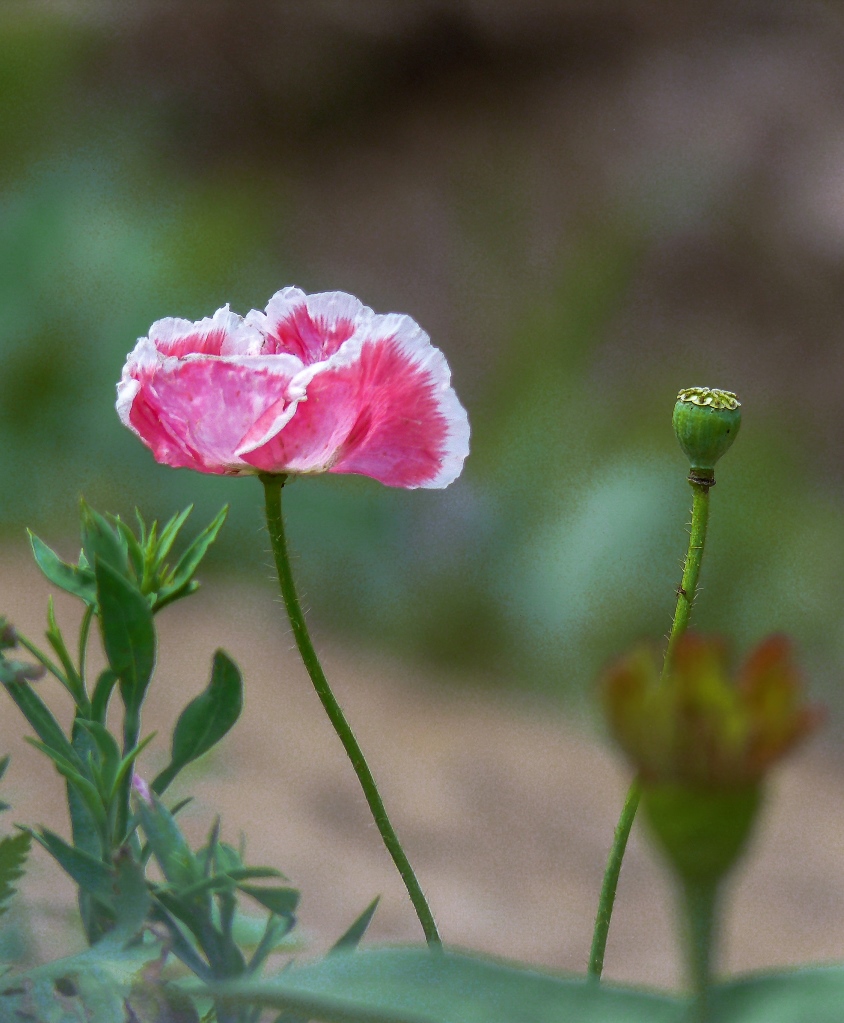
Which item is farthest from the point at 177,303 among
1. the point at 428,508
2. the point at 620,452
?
the point at 620,452

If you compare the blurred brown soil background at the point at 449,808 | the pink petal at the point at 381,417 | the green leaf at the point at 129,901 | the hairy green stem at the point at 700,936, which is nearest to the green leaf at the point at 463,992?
the hairy green stem at the point at 700,936

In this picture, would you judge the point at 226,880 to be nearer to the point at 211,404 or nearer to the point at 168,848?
the point at 168,848

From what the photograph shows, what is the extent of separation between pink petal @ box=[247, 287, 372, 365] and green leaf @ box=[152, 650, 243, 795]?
125mm

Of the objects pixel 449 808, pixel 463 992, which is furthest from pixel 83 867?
pixel 449 808

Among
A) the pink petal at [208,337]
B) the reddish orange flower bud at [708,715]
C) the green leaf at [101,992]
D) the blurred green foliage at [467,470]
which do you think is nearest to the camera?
the reddish orange flower bud at [708,715]

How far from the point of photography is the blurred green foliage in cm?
271

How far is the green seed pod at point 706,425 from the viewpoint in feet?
1.42

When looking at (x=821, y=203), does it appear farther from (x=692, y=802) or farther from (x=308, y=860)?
(x=692, y=802)

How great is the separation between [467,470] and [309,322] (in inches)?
102

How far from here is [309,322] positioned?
47 cm

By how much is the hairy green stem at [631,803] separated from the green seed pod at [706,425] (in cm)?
1

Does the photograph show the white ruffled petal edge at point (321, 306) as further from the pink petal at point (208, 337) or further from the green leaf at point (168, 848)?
the green leaf at point (168, 848)

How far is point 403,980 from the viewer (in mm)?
257

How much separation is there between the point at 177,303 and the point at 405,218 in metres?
1.18
